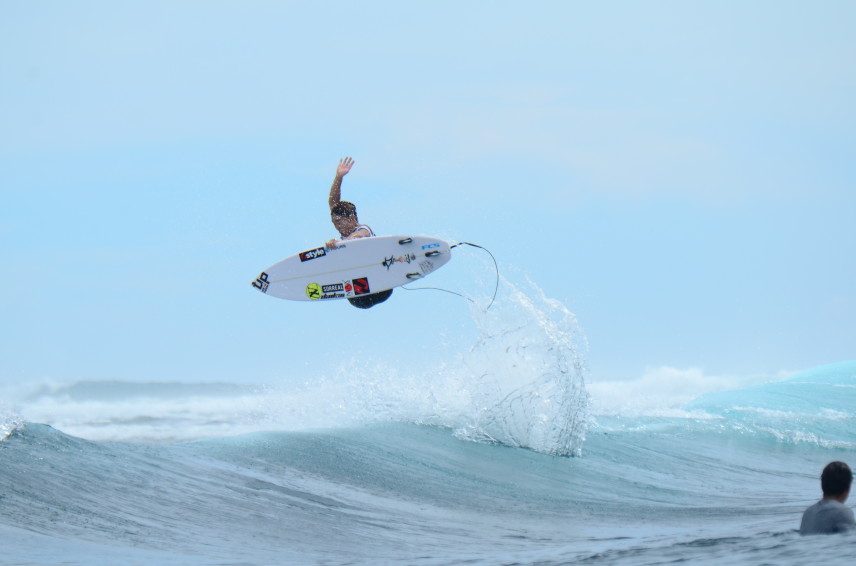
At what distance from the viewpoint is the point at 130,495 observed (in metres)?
5.85

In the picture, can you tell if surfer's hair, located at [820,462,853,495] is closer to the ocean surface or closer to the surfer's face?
the ocean surface

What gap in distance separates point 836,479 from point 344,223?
6.79m

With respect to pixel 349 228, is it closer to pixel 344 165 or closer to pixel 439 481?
pixel 344 165

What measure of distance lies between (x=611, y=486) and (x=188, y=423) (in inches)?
361

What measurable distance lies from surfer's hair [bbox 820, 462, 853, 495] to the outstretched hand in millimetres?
6150

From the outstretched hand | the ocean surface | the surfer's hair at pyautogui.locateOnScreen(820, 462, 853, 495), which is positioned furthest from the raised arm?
the surfer's hair at pyautogui.locateOnScreen(820, 462, 853, 495)

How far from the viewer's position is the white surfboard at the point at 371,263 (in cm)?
934

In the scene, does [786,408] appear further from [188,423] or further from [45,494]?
[45,494]

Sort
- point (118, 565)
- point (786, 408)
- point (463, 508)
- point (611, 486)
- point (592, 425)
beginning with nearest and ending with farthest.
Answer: point (118, 565)
point (463, 508)
point (611, 486)
point (592, 425)
point (786, 408)

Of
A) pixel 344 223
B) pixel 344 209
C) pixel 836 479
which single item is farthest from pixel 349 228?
pixel 836 479

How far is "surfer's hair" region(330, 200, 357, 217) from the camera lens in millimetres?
9164

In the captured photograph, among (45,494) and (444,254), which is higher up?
(444,254)

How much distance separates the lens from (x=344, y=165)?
341 inches

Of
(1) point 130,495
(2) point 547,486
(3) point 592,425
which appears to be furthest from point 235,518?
(3) point 592,425
